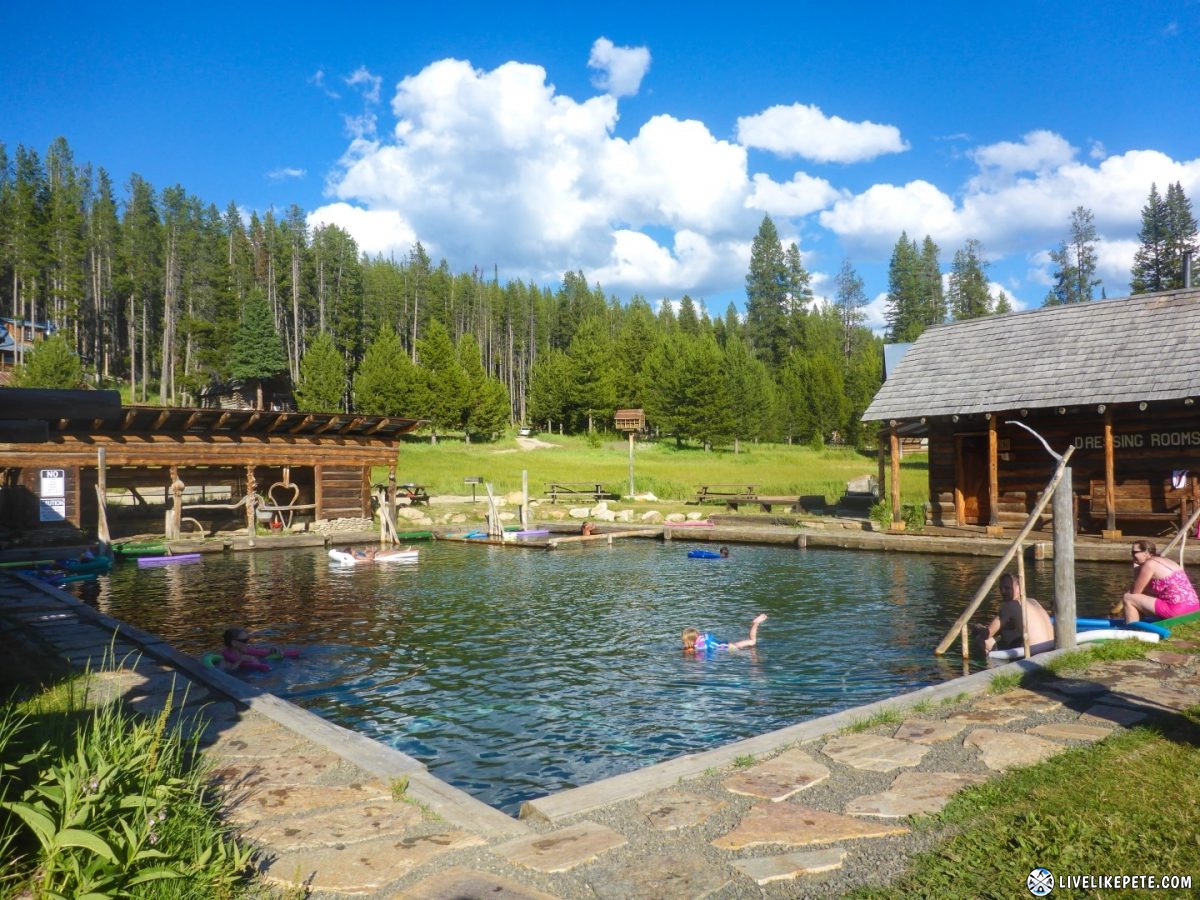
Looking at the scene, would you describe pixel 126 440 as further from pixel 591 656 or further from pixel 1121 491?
pixel 1121 491

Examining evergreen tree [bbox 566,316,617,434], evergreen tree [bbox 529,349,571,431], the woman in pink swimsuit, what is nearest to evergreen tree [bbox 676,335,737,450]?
evergreen tree [bbox 566,316,617,434]

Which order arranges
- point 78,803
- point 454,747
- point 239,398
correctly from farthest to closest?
point 239,398, point 454,747, point 78,803

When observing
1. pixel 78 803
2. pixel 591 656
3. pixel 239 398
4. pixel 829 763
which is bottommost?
pixel 591 656

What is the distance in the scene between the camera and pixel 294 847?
14.7ft

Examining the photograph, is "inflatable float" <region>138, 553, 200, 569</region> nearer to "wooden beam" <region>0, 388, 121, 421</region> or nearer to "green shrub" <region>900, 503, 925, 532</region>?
"wooden beam" <region>0, 388, 121, 421</region>

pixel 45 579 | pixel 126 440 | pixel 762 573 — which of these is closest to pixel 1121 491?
pixel 762 573

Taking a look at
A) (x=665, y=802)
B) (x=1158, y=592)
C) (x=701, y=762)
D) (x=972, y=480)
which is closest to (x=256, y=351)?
(x=972, y=480)

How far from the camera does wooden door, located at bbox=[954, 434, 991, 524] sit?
2575 cm

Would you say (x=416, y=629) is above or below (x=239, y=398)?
below

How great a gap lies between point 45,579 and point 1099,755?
2215 centimetres

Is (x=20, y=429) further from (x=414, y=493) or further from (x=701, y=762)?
A: (x=414, y=493)

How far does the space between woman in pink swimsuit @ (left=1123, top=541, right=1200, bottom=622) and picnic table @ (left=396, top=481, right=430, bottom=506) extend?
30499 mm

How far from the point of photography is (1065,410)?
22.7 metres

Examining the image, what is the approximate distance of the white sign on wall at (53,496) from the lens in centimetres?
2738
